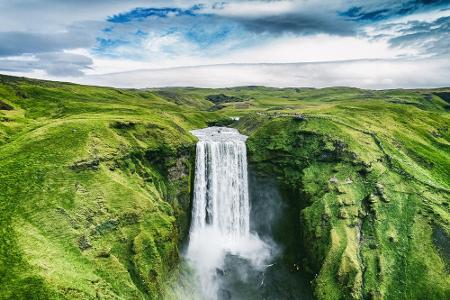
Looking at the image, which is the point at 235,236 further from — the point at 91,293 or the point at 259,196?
the point at 91,293

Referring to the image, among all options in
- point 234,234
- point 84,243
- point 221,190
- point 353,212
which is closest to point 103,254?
point 84,243

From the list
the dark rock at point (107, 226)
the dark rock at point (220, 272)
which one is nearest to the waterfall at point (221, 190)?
the dark rock at point (220, 272)

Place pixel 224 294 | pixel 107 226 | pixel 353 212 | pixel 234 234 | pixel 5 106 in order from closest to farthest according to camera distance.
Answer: pixel 107 226 < pixel 224 294 < pixel 353 212 < pixel 234 234 < pixel 5 106

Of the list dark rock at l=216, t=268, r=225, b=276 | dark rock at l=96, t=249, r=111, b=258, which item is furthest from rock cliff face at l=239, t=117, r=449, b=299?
dark rock at l=96, t=249, r=111, b=258

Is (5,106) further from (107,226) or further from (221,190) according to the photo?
(221,190)

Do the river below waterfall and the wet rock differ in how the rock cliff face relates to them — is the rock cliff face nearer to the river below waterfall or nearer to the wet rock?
the river below waterfall

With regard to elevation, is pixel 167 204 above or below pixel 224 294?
above

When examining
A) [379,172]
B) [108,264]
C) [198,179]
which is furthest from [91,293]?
[379,172]
